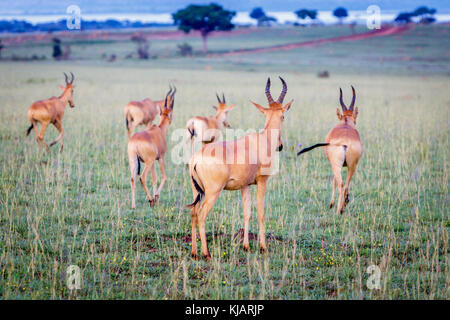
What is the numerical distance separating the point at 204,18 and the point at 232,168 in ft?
269

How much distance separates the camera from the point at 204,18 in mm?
85125

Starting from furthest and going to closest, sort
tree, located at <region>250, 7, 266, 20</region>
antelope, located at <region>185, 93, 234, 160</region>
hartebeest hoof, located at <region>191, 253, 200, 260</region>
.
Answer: tree, located at <region>250, 7, 266, 20</region> → antelope, located at <region>185, 93, 234, 160</region> → hartebeest hoof, located at <region>191, 253, 200, 260</region>

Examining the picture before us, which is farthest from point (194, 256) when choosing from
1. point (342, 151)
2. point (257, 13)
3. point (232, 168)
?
point (257, 13)

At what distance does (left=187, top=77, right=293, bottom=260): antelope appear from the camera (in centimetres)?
674

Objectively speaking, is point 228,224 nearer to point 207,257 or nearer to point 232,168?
point 207,257

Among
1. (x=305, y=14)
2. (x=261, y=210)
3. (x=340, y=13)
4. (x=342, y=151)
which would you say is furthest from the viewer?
(x=340, y=13)

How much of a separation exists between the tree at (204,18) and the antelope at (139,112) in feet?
227

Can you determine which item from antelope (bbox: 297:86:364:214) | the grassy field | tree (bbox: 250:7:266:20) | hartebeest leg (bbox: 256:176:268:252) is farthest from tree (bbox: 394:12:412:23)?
hartebeest leg (bbox: 256:176:268:252)

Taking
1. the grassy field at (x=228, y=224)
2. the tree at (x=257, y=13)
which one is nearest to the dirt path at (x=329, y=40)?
the tree at (x=257, y=13)

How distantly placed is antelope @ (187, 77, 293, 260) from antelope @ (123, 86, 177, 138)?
8.42 meters

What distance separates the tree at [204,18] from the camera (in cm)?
8412

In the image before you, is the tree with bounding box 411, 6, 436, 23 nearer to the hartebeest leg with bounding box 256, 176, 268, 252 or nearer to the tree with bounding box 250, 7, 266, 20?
the tree with bounding box 250, 7, 266, 20

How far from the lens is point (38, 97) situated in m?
25.1

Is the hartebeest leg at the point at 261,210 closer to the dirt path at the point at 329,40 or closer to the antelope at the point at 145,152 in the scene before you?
the antelope at the point at 145,152
